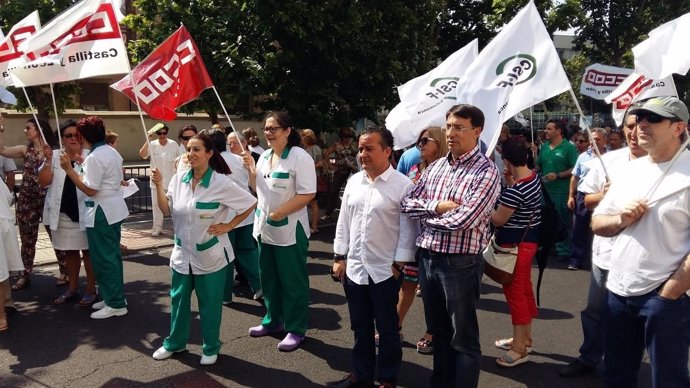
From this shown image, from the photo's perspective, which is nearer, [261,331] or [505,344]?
[505,344]

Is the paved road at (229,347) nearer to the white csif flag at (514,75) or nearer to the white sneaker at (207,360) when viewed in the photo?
the white sneaker at (207,360)

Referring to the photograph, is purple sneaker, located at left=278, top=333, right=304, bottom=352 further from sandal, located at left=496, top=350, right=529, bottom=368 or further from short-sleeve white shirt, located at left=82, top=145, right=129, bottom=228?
short-sleeve white shirt, located at left=82, top=145, right=129, bottom=228

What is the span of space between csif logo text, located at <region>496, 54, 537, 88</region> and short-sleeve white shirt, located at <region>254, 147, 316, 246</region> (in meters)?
1.63

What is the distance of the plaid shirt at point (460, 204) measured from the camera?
10.9 ft

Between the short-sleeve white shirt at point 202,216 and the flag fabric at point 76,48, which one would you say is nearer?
the short-sleeve white shirt at point 202,216

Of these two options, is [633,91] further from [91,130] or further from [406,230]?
[91,130]

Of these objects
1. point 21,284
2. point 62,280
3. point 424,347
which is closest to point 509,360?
point 424,347

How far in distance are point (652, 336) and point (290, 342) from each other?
2824 mm

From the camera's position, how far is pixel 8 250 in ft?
17.1

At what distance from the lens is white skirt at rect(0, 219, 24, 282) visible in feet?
16.7

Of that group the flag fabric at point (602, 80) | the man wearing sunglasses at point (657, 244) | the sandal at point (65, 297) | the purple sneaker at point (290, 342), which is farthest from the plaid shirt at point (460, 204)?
the flag fabric at point (602, 80)

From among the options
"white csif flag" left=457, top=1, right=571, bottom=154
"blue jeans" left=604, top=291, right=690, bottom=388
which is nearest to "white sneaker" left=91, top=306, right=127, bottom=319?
"white csif flag" left=457, top=1, right=571, bottom=154

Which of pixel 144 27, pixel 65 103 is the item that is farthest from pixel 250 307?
pixel 65 103

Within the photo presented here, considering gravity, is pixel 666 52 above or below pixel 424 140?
above
